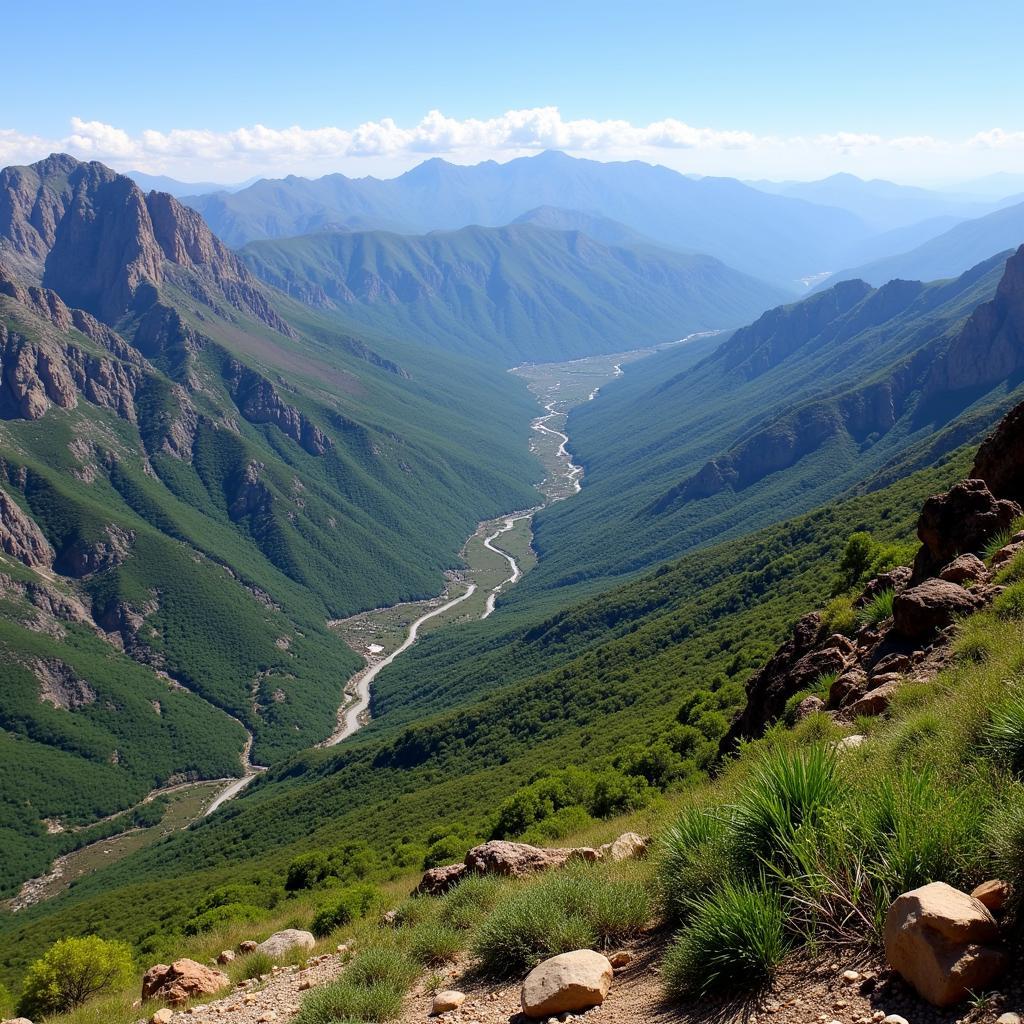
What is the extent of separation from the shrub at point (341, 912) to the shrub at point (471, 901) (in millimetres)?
5903

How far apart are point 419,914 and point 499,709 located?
90.2 metres

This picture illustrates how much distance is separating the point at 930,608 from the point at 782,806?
11.5m

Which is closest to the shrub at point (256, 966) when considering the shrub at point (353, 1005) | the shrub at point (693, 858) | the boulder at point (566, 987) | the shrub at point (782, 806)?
the shrub at point (353, 1005)

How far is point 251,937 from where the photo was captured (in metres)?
22.7

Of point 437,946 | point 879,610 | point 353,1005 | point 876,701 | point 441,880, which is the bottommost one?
point 441,880

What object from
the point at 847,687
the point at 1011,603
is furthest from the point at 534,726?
the point at 1011,603

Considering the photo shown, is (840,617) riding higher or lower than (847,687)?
lower

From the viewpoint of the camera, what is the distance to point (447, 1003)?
39.2 ft

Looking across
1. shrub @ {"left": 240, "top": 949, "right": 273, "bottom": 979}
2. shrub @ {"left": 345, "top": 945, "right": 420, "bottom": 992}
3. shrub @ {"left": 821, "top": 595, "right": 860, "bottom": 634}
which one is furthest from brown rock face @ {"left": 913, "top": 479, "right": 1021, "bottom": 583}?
shrub @ {"left": 240, "top": 949, "right": 273, "bottom": 979}

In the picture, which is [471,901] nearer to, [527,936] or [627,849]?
[627,849]

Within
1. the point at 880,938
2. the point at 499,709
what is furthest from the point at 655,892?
the point at 499,709

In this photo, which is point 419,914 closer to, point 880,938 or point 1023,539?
point 880,938

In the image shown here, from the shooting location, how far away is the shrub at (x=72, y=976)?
25.0 m

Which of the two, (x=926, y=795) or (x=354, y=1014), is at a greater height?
(x=926, y=795)
